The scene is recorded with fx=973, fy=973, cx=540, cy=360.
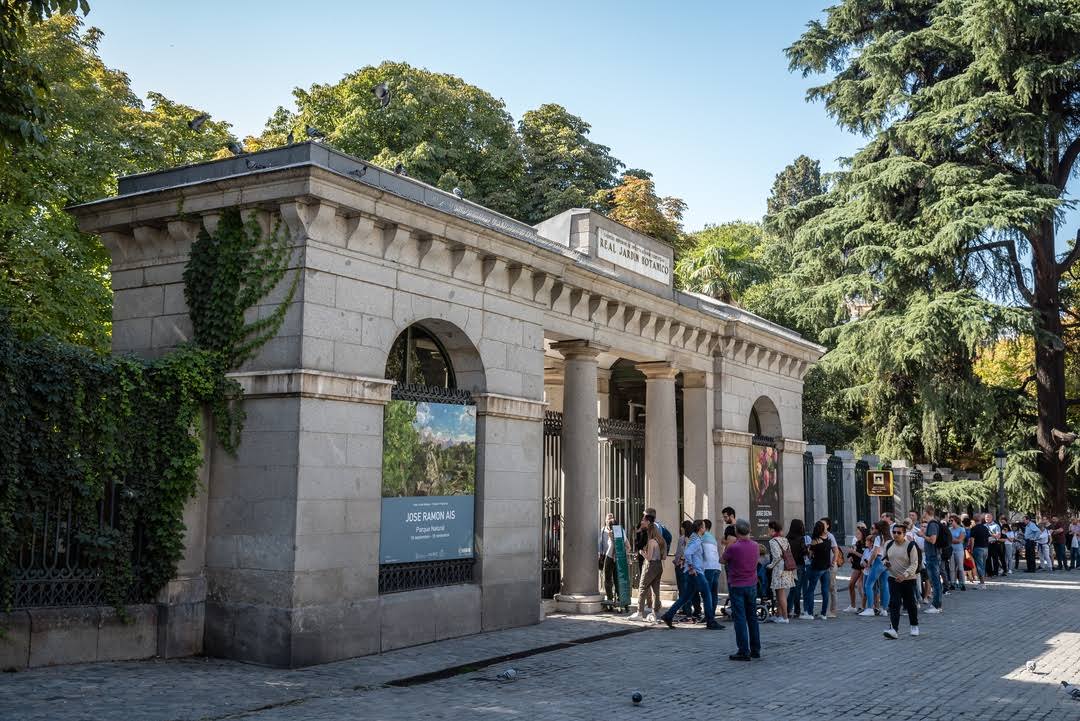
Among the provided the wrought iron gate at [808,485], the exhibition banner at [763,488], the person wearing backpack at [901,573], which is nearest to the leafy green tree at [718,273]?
the wrought iron gate at [808,485]

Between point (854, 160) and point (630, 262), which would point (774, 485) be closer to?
point (630, 262)

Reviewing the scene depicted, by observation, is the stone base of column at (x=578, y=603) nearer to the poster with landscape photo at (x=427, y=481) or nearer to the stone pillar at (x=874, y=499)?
the poster with landscape photo at (x=427, y=481)

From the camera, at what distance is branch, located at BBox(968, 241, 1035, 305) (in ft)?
102

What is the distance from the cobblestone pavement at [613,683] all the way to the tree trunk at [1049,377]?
777 inches

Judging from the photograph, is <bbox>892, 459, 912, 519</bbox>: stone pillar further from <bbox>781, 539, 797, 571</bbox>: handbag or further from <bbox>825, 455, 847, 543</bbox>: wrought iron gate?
<bbox>781, 539, 797, 571</bbox>: handbag

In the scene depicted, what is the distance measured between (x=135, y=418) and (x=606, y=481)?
33.6ft

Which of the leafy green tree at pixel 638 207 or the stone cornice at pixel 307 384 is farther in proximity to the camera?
the leafy green tree at pixel 638 207

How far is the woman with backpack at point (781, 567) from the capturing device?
15.5 meters

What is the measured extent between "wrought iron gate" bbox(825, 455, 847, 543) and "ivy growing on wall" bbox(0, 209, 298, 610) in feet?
65.3

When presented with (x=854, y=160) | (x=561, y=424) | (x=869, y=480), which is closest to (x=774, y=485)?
(x=869, y=480)

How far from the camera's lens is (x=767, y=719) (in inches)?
332

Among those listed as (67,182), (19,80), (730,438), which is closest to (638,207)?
(730,438)

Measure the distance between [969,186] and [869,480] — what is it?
10.7 m

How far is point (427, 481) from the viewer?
12891 mm
